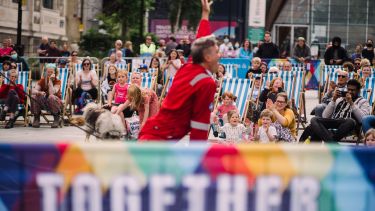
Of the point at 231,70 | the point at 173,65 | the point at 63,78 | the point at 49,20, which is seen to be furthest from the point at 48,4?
the point at 63,78

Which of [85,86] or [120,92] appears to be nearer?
[120,92]

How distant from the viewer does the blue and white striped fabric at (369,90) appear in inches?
602

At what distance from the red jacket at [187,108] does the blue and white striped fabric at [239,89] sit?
885cm

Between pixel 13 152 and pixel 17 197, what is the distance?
25 centimetres

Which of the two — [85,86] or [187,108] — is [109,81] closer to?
[85,86]

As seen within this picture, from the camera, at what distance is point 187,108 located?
20.4ft

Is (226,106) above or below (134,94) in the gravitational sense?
below

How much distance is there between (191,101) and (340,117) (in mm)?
6897

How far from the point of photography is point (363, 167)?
398 cm

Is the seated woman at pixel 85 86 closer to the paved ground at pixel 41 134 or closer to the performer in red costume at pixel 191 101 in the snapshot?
the paved ground at pixel 41 134

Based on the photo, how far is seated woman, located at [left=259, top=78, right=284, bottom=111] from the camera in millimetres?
14652

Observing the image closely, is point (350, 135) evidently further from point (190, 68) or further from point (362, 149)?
point (362, 149)

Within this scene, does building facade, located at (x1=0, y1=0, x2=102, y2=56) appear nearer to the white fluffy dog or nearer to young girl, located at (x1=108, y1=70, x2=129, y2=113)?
young girl, located at (x1=108, y1=70, x2=129, y2=113)

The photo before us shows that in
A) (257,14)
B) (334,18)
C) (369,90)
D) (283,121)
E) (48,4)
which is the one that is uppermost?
(334,18)
